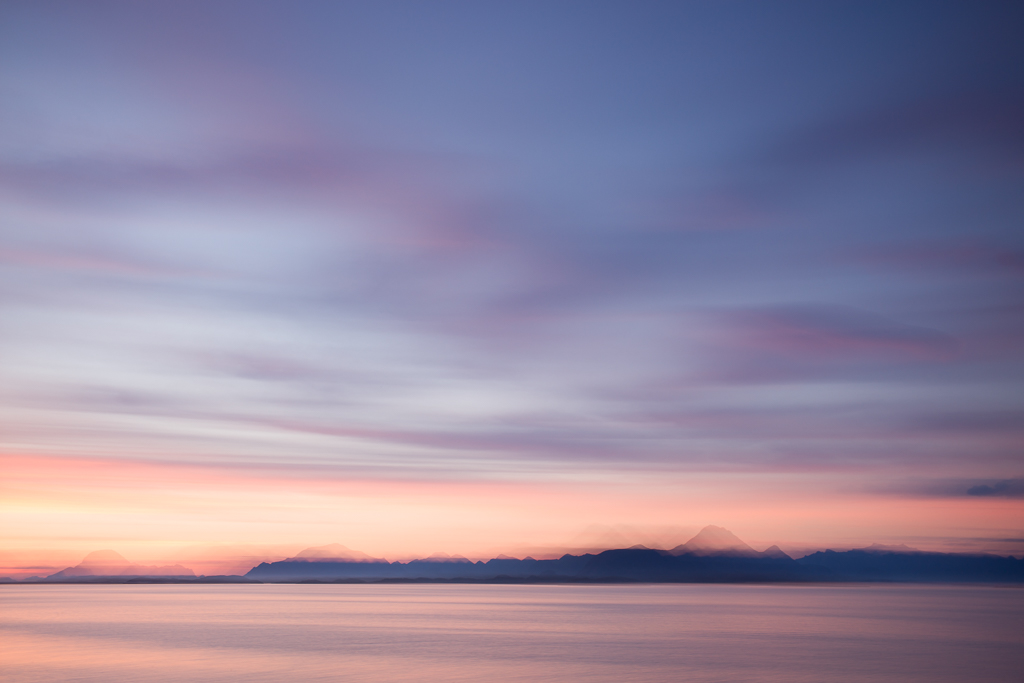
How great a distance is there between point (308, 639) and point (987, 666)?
43690mm

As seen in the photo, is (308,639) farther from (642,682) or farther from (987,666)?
(987,666)

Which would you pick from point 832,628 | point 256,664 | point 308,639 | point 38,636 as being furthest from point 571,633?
point 38,636

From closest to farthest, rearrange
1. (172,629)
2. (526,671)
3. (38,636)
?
1. (526,671)
2. (38,636)
3. (172,629)

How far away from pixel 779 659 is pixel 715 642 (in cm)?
1241

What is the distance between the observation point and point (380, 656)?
4791 centimetres

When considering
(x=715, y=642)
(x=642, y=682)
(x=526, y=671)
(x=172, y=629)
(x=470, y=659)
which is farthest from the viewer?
(x=172, y=629)

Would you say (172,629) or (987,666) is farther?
(172,629)

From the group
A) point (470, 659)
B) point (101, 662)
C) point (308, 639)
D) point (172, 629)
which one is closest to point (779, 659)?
point (470, 659)

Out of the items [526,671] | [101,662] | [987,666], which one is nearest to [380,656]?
[526,671]

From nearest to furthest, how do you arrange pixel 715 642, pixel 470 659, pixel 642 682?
pixel 642 682 < pixel 470 659 < pixel 715 642

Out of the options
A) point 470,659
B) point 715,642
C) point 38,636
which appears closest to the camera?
point 470,659

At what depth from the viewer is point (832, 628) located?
7712 cm

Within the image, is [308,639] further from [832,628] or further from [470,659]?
[832,628]

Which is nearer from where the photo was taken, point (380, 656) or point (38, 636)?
point (380, 656)
